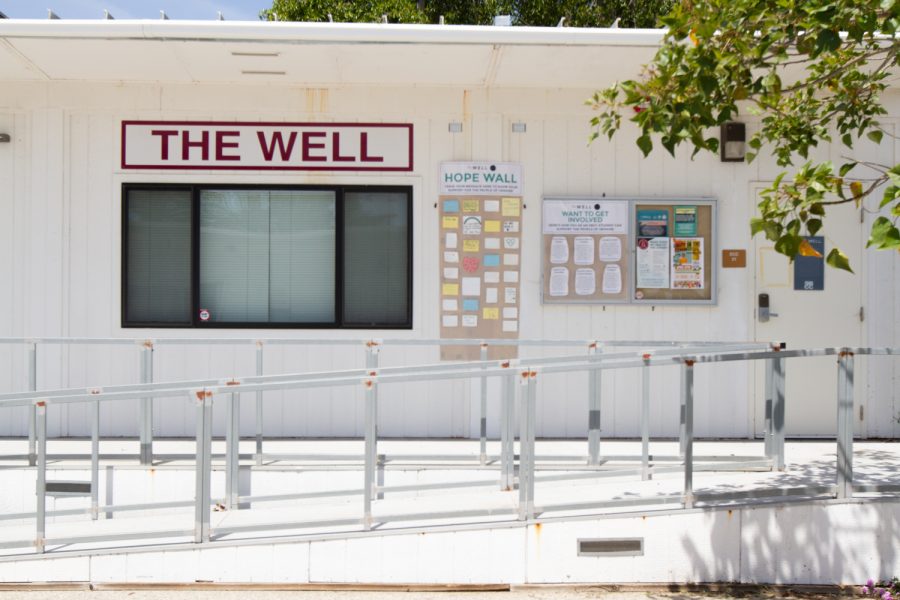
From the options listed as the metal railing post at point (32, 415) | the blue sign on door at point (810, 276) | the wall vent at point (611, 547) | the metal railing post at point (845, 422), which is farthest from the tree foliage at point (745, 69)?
the metal railing post at point (32, 415)

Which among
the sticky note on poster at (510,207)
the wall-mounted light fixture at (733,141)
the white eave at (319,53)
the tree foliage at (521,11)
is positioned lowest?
the sticky note on poster at (510,207)

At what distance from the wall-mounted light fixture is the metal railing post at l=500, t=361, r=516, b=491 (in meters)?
3.19

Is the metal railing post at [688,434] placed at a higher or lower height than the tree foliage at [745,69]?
lower

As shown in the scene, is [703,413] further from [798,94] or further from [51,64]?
[51,64]

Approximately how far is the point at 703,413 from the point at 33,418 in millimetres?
5285

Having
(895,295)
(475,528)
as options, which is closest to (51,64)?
(475,528)

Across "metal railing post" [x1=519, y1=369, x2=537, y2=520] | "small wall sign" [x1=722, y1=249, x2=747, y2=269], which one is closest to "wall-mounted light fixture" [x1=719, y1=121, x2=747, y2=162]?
"small wall sign" [x1=722, y1=249, x2=747, y2=269]

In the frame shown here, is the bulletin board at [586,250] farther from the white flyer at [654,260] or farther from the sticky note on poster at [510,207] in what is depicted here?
the sticky note on poster at [510,207]

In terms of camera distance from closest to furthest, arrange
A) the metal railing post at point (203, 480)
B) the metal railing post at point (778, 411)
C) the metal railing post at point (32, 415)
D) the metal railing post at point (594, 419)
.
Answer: the metal railing post at point (203, 480) → the metal railing post at point (778, 411) → the metal railing post at point (594, 419) → the metal railing post at point (32, 415)

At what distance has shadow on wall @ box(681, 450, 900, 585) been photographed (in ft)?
16.1

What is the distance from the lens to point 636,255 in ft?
24.7

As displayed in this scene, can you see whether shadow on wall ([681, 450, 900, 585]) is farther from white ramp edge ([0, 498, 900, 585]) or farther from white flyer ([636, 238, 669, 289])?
white flyer ([636, 238, 669, 289])

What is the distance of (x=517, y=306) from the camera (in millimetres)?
7527

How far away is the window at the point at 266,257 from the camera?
759 cm
